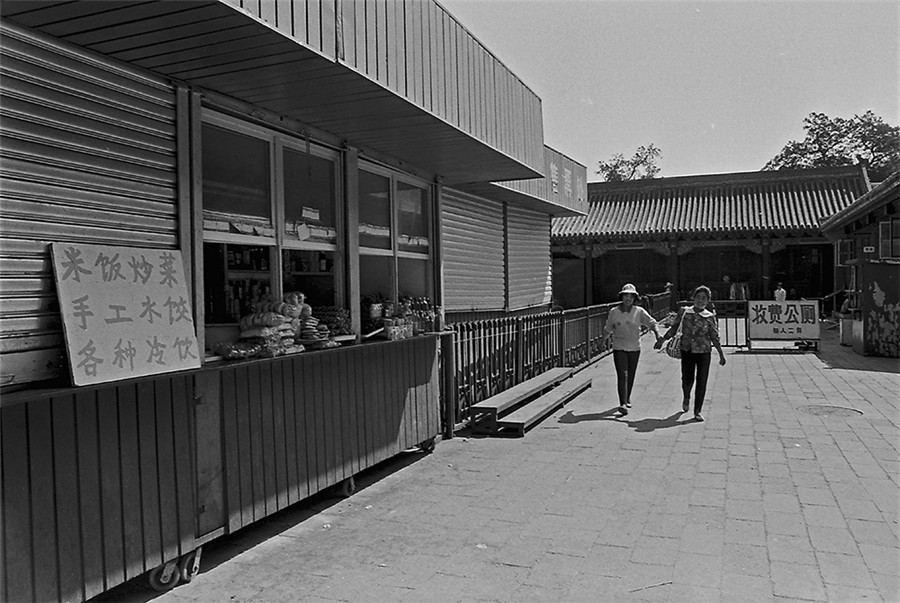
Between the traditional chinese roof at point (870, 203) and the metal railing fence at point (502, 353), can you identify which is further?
the traditional chinese roof at point (870, 203)

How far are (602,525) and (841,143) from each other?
6572 cm

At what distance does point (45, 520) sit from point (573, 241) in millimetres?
27862

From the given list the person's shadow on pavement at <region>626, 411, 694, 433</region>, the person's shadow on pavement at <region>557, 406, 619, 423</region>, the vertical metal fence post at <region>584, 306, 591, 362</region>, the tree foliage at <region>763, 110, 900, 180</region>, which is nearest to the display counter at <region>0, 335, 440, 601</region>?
the person's shadow on pavement at <region>557, 406, 619, 423</region>

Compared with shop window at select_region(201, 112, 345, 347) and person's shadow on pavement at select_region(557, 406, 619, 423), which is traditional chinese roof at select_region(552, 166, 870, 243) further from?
shop window at select_region(201, 112, 345, 347)

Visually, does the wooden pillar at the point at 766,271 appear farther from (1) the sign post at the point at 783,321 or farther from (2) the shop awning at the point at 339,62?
(2) the shop awning at the point at 339,62

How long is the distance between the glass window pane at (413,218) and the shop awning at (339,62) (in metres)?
0.30

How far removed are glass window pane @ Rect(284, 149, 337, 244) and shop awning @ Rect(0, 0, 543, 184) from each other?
0.31 meters

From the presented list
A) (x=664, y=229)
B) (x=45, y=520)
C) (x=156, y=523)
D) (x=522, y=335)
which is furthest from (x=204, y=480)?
(x=664, y=229)

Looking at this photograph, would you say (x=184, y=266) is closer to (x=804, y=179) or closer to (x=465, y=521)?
(x=465, y=521)

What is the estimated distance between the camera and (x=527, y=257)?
1527cm

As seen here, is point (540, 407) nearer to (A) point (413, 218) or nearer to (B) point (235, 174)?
(A) point (413, 218)

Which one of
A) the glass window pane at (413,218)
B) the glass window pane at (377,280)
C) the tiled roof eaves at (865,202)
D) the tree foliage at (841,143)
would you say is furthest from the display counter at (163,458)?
the tree foliage at (841,143)

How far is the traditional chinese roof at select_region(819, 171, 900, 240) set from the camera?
1506cm

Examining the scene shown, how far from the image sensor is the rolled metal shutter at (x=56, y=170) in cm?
344
